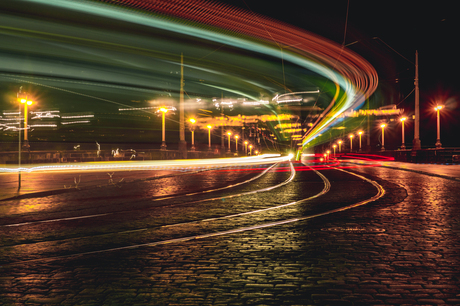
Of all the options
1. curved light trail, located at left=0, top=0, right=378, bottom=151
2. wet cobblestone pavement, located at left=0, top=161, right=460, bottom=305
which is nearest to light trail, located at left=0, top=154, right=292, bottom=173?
curved light trail, located at left=0, top=0, right=378, bottom=151

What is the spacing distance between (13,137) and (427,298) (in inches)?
2199

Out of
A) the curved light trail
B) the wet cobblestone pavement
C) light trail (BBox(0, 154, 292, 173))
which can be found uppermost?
the curved light trail

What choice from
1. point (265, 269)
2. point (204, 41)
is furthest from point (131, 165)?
point (265, 269)

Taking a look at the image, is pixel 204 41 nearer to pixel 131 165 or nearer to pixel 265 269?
pixel 131 165

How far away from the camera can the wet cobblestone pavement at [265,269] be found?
11.7 ft

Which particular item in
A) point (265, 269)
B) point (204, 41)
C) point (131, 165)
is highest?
point (204, 41)

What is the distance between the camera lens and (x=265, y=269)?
14.7ft

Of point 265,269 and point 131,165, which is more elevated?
point 131,165

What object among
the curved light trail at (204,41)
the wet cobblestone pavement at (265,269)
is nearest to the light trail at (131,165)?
the curved light trail at (204,41)

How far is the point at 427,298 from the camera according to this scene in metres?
3.46

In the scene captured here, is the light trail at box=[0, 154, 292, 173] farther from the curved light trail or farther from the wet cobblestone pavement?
the wet cobblestone pavement

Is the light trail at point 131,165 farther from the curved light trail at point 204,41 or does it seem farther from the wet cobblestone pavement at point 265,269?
the wet cobblestone pavement at point 265,269

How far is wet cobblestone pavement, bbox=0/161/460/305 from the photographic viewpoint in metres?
3.55

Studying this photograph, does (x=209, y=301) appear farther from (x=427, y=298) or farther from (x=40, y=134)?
(x=40, y=134)
